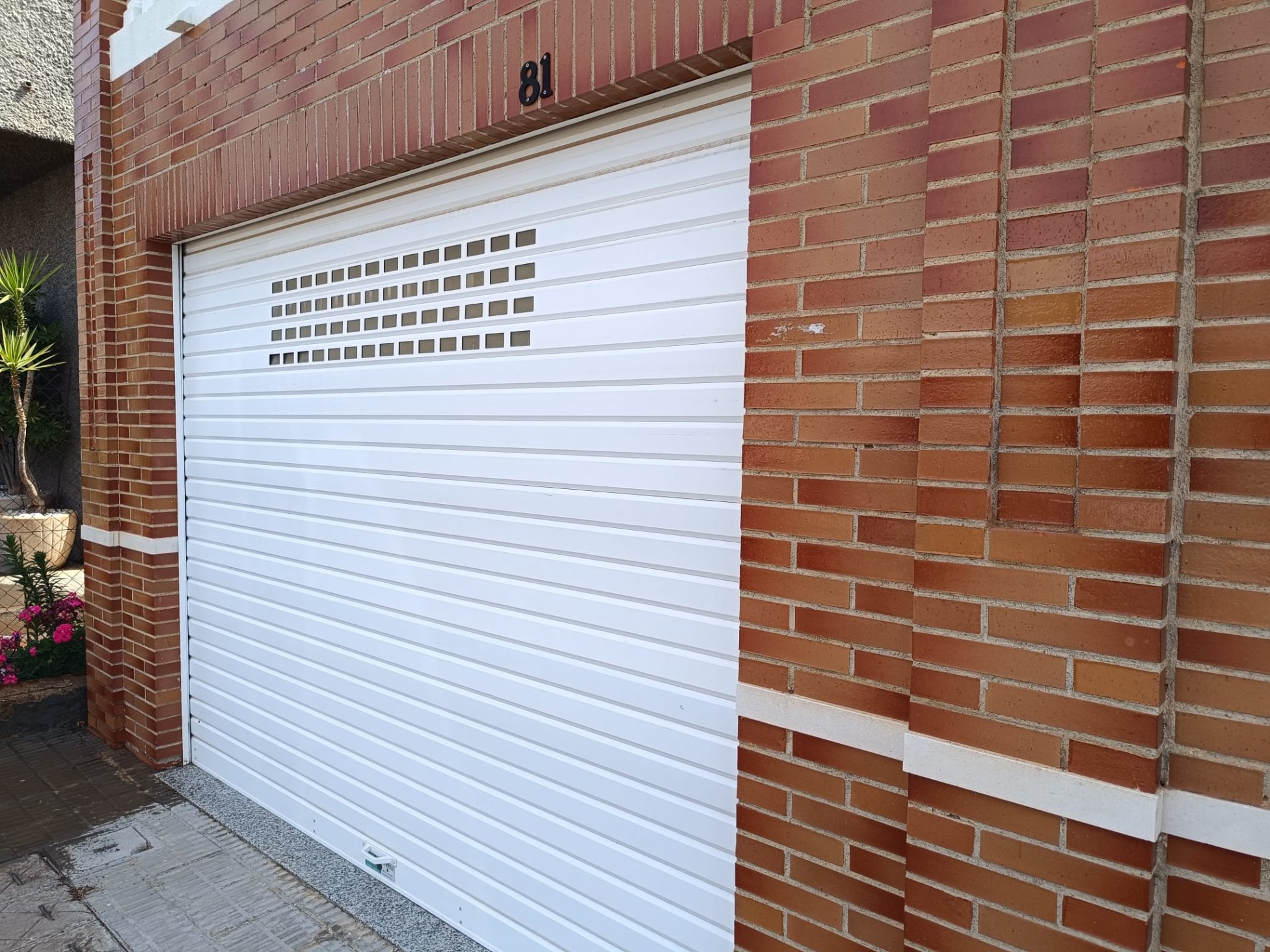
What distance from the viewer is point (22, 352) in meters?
8.73

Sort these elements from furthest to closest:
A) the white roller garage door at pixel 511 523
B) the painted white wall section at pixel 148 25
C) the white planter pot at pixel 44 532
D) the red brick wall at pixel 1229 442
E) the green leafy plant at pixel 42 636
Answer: the white planter pot at pixel 44 532 → the green leafy plant at pixel 42 636 → the painted white wall section at pixel 148 25 → the white roller garage door at pixel 511 523 → the red brick wall at pixel 1229 442

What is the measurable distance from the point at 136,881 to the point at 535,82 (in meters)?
3.72

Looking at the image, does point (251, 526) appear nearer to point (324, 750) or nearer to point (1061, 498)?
point (324, 750)

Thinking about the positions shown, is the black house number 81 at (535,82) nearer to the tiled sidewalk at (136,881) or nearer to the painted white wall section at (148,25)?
the painted white wall section at (148,25)

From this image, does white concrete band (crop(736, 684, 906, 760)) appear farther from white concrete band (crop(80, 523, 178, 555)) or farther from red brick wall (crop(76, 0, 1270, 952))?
white concrete band (crop(80, 523, 178, 555))

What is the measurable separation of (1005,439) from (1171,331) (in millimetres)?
347

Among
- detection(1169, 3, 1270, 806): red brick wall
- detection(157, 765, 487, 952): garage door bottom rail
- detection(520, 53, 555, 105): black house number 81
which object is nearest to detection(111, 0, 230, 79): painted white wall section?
detection(520, 53, 555, 105): black house number 81

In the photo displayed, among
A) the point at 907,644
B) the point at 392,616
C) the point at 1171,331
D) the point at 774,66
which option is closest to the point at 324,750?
the point at 392,616

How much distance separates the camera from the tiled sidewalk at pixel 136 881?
3.45 m

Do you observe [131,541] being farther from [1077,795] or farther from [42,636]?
[1077,795]

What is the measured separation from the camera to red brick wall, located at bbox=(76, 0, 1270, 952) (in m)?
1.59

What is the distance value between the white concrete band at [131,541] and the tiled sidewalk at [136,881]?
1279mm

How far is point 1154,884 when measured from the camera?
165cm

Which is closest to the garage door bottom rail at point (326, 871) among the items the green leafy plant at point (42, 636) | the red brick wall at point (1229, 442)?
the green leafy plant at point (42, 636)
